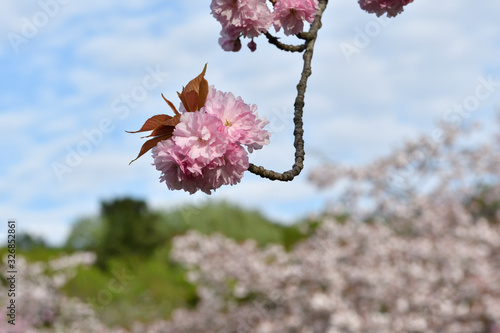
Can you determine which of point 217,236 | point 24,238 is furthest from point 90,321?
point 24,238

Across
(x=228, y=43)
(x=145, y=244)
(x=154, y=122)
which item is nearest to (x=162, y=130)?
(x=154, y=122)

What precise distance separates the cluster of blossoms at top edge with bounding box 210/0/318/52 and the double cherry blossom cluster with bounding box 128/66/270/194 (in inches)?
20.4

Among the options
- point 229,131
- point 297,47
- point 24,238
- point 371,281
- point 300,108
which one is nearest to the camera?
point 229,131

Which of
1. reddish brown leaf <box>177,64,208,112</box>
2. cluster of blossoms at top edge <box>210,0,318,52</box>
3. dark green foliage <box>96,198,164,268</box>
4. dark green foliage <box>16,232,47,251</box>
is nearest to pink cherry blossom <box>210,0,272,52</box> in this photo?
cluster of blossoms at top edge <box>210,0,318,52</box>

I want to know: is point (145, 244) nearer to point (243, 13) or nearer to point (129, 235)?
point (129, 235)

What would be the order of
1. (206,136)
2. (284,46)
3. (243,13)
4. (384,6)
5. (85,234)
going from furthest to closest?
(85,234), (384,6), (284,46), (243,13), (206,136)

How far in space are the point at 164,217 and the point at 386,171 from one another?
9.05 metres

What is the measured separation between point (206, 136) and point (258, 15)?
70 centimetres

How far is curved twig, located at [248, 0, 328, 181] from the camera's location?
1814 mm

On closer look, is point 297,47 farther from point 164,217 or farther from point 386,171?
point 164,217

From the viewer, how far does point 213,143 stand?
1.68 m

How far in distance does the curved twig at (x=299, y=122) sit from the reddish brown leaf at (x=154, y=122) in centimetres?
32

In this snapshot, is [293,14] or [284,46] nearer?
[293,14]

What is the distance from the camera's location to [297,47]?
2.39m
